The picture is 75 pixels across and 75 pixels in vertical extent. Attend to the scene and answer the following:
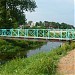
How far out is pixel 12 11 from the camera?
1447 inches

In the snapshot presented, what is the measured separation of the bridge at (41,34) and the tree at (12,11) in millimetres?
3699

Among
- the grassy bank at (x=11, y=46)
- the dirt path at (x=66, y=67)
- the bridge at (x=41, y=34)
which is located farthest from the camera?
the grassy bank at (x=11, y=46)

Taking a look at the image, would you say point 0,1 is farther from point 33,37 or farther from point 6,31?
point 33,37

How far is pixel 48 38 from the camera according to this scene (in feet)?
83.6

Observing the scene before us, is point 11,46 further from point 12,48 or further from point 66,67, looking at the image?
point 66,67

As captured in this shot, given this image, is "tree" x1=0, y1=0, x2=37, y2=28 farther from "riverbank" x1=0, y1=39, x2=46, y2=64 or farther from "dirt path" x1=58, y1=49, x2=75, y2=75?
"dirt path" x1=58, y1=49, x2=75, y2=75

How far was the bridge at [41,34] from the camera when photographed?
24391 millimetres

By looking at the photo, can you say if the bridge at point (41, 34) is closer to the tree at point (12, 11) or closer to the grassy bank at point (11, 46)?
the grassy bank at point (11, 46)

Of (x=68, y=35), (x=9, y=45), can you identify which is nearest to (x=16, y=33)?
(x=9, y=45)

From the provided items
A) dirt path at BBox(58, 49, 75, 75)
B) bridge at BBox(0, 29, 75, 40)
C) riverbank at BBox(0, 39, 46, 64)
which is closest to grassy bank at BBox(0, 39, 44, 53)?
riverbank at BBox(0, 39, 46, 64)

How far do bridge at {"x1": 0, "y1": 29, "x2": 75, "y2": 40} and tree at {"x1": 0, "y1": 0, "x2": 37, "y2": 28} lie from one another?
146 inches

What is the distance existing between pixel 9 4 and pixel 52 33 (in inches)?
465

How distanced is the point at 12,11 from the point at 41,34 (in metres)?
10.1

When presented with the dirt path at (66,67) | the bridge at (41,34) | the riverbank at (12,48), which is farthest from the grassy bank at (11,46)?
the dirt path at (66,67)
